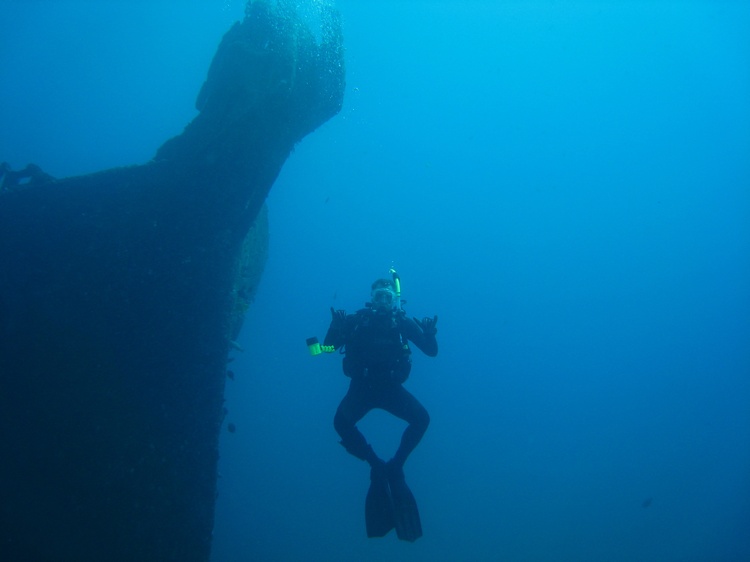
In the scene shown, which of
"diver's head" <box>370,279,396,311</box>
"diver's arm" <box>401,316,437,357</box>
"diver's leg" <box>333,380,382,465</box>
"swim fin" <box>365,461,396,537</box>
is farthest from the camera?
"diver's head" <box>370,279,396,311</box>

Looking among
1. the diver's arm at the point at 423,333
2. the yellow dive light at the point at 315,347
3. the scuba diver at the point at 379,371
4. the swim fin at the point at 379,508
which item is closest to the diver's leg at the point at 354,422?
the scuba diver at the point at 379,371

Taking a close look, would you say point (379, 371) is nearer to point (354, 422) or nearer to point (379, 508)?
point (354, 422)

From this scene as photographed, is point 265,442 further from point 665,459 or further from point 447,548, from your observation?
point 665,459

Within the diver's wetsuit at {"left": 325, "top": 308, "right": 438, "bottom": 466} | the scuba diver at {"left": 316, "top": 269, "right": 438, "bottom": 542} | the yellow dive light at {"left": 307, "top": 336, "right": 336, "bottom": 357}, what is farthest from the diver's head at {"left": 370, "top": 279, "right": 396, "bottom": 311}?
the yellow dive light at {"left": 307, "top": 336, "right": 336, "bottom": 357}

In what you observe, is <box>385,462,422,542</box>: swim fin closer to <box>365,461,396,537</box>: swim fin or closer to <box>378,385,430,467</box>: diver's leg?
<box>365,461,396,537</box>: swim fin

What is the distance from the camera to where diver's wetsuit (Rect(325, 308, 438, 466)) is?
20.8 ft

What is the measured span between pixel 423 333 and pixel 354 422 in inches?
62.6

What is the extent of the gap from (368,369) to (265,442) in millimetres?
42470

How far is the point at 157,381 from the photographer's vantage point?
5359 millimetres

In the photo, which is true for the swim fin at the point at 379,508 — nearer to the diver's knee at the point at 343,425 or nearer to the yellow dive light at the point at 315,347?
the diver's knee at the point at 343,425

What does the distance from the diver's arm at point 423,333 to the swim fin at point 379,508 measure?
1794 mm

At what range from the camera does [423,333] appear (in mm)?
6574

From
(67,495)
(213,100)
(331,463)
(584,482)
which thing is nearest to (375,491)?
(67,495)

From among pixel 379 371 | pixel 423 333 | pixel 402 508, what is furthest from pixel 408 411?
pixel 402 508
